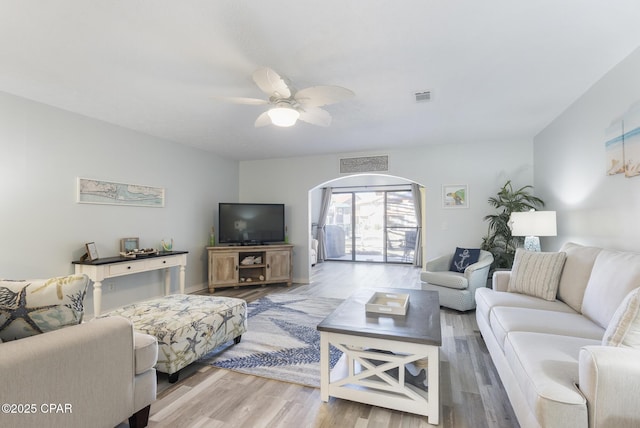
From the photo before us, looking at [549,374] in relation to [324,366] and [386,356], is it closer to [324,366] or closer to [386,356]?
[386,356]

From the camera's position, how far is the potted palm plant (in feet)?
13.7

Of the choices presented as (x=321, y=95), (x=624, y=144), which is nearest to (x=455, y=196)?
(x=624, y=144)

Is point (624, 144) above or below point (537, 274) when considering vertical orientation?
above

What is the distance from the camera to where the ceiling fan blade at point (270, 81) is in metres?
1.94

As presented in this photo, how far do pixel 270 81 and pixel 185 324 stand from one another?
6.29 ft

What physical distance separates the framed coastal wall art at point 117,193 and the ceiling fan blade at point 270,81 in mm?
2724

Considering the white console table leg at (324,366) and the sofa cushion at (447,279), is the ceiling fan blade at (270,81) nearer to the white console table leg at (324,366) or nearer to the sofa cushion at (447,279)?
the white console table leg at (324,366)

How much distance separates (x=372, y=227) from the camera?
8.66 m

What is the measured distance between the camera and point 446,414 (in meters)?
1.86

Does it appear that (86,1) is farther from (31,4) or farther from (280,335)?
(280,335)

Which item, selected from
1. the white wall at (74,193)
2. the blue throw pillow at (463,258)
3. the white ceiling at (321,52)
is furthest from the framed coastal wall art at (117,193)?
the blue throw pillow at (463,258)

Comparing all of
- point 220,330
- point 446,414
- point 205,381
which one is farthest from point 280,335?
point 446,414

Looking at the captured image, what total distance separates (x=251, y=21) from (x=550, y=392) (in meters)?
2.42

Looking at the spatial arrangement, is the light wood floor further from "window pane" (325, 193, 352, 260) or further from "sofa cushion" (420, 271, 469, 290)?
"window pane" (325, 193, 352, 260)
